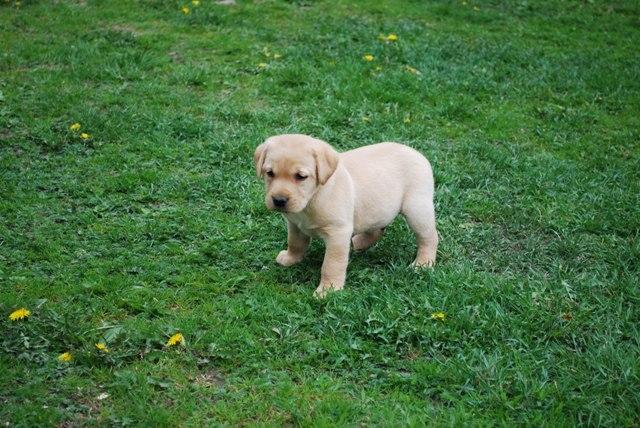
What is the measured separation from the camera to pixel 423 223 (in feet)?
18.6

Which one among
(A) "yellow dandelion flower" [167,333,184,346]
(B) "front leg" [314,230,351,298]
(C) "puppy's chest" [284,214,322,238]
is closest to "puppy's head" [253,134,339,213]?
(C) "puppy's chest" [284,214,322,238]

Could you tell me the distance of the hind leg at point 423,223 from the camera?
5648 mm

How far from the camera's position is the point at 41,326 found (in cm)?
465

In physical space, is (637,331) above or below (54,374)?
above

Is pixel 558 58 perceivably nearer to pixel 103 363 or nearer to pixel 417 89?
pixel 417 89

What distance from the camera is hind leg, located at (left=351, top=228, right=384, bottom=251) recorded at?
19.8ft

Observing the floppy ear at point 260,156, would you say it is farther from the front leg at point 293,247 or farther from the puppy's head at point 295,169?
the front leg at point 293,247

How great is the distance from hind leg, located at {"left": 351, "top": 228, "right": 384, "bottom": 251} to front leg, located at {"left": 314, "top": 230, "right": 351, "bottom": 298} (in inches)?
31.0

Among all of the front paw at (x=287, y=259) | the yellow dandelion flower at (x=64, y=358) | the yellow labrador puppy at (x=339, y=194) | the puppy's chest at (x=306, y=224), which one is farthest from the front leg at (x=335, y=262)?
the yellow dandelion flower at (x=64, y=358)

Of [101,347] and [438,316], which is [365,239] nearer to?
[438,316]

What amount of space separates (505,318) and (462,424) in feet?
3.67

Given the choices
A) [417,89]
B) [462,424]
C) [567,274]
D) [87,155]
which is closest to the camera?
[462,424]

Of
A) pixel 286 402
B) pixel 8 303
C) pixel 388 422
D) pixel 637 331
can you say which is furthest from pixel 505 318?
pixel 8 303

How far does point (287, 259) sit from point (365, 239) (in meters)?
→ 0.74
